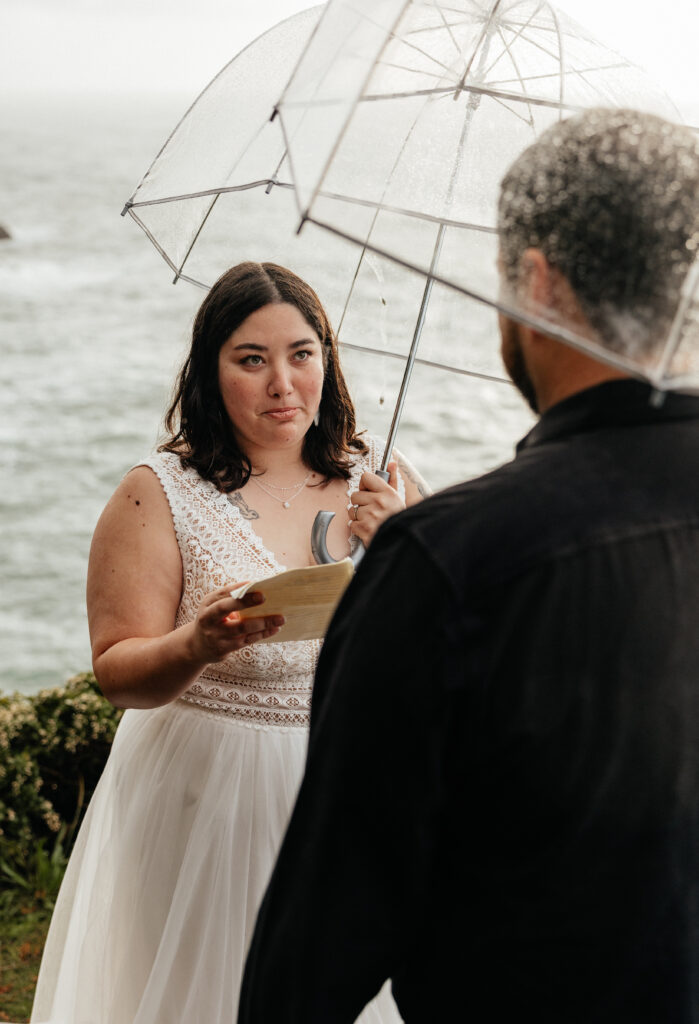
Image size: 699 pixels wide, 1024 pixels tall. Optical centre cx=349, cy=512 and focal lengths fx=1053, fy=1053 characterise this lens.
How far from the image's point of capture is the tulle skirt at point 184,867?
2400mm

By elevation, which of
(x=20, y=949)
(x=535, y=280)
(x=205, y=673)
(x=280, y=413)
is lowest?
(x=20, y=949)

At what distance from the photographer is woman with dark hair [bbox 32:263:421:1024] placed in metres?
2.39

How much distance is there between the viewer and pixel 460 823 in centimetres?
120

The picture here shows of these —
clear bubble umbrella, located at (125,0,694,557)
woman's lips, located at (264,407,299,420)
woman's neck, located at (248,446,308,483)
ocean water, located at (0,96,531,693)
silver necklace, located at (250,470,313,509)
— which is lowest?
ocean water, located at (0,96,531,693)

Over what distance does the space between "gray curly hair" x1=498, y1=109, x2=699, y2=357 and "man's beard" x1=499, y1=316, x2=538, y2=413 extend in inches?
6.6

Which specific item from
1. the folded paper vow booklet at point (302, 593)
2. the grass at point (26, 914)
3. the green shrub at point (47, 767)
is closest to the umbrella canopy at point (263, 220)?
the folded paper vow booklet at point (302, 593)

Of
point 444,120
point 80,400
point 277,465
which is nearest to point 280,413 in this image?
point 277,465

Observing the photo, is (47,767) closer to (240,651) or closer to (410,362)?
(240,651)

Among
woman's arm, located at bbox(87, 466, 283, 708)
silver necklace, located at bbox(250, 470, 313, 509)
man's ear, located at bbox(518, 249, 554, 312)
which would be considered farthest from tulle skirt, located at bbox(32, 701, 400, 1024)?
man's ear, located at bbox(518, 249, 554, 312)

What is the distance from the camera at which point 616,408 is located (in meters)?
1.18

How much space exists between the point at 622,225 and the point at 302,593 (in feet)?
3.20

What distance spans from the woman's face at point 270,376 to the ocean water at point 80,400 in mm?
260

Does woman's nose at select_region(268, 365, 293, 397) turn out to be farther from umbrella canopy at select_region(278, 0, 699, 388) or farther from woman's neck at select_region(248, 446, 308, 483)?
umbrella canopy at select_region(278, 0, 699, 388)

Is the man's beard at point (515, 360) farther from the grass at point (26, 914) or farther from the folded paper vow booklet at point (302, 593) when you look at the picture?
the grass at point (26, 914)
